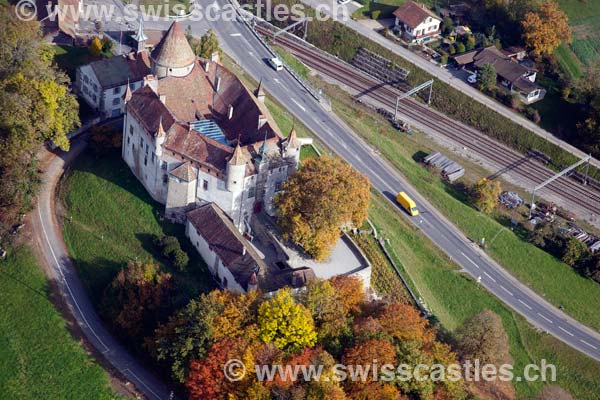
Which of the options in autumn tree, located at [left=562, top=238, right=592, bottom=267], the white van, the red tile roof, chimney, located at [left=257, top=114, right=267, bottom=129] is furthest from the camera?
the red tile roof

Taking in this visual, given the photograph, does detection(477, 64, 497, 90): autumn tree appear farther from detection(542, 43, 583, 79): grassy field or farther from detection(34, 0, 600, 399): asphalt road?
detection(34, 0, 600, 399): asphalt road

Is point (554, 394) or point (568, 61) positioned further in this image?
point (568, 61)

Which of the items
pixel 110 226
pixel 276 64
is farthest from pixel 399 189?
pixel 110 226

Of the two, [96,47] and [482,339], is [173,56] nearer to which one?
[96,47]

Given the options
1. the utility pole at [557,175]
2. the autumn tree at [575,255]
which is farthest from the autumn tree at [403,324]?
the utility pole at [557,175]

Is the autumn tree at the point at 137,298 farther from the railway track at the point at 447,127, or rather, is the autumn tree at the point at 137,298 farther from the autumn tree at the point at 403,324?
the railway track at the point at 447,127

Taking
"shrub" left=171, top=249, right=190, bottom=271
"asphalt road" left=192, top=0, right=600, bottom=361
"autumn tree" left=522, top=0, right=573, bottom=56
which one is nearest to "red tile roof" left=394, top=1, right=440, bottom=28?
"autumn tree" left=522, top=0, right=573, bottom=56
